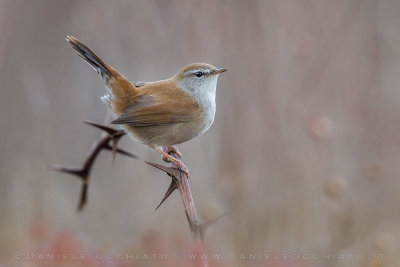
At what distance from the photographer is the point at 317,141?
4.18 meters

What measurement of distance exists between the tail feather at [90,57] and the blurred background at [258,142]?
2.18ft

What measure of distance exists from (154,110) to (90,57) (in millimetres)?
566

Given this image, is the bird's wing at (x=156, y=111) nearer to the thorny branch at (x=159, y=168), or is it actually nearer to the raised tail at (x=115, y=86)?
the raised tail at (x=115, y=86)

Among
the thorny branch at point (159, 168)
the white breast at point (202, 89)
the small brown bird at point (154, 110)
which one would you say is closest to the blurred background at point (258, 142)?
the white breast at point (202, 89)

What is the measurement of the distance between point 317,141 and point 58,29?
4.03 metres

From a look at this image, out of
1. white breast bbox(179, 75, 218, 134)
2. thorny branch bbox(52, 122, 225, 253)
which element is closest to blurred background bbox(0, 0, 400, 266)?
white breast bbox(179, 75, 218, 134)

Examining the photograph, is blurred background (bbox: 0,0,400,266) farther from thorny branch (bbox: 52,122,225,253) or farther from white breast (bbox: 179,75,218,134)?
thorny branch (bbox: 52,122,225,253)

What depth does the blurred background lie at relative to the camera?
3.82 m

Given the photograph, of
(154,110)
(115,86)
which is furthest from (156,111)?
(115,86)

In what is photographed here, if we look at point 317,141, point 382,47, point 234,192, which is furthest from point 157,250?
point 382,47

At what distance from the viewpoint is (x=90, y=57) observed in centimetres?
347

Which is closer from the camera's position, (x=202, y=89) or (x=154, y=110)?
(x=154, y=110)

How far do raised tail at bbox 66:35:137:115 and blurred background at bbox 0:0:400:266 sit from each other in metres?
0.63

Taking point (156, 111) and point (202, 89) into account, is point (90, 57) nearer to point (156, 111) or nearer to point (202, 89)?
point (156, 111)
